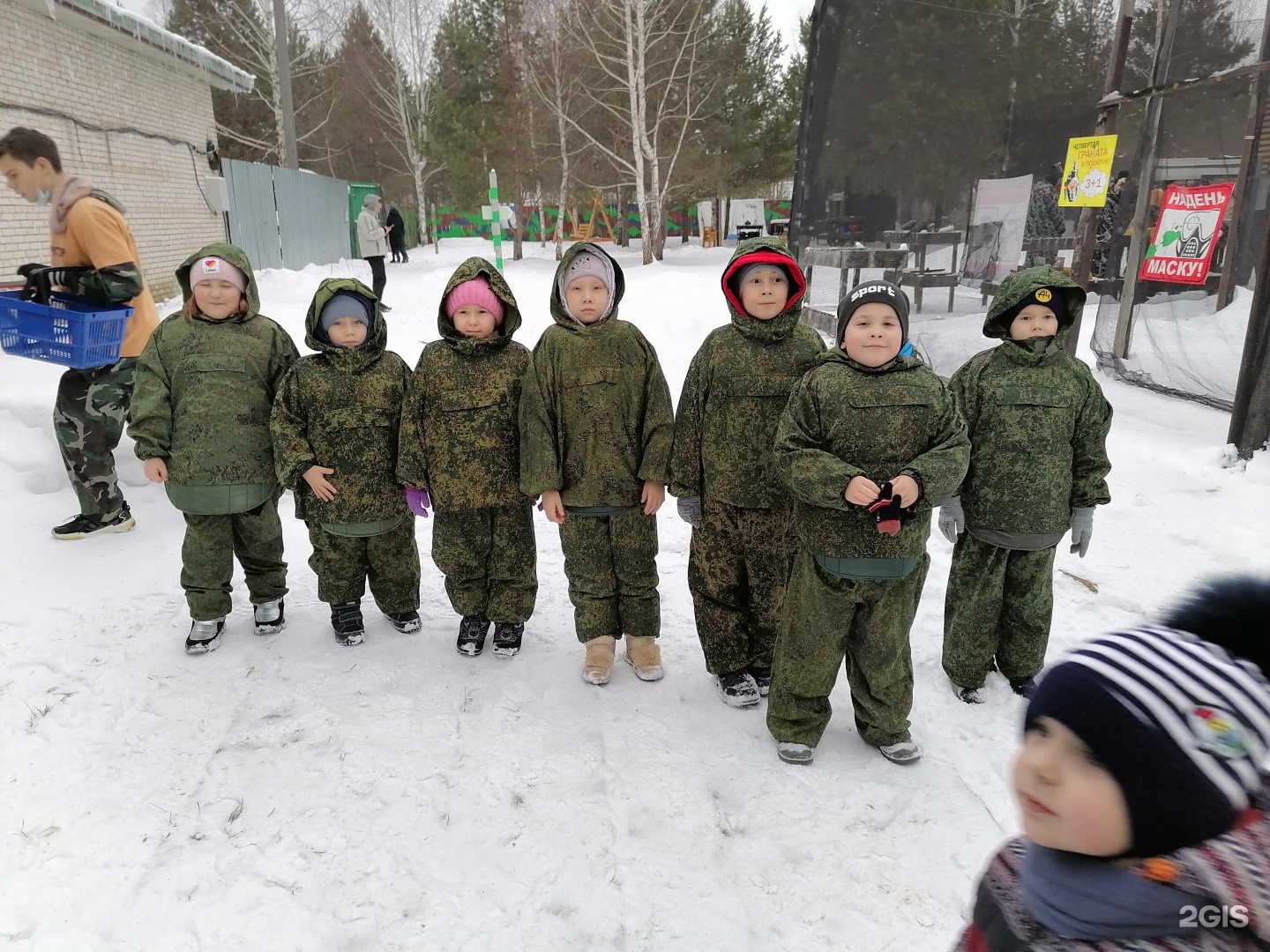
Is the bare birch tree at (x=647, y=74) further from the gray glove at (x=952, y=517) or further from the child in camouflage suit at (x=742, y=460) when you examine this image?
the gray glove at (x=952, y=517)

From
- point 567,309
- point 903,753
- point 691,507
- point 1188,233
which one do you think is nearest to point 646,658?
point 691,507

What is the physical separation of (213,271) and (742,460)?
2.42 meters

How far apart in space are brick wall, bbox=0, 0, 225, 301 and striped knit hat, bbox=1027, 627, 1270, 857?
35.2ft

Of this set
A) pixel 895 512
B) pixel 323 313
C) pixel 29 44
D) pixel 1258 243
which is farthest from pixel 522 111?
pixel 895 512

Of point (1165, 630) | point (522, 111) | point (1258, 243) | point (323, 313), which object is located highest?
point (522, 111)

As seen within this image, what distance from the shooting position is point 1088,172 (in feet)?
21.6

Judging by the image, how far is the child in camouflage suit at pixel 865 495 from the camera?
246cm

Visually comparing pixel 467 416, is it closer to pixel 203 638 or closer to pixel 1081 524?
pixel 203 638

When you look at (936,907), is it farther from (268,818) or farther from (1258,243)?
(1258,243)

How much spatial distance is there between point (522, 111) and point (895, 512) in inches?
963

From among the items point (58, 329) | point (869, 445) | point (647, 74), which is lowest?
point (869, 445)

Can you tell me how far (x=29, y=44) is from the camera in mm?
9219

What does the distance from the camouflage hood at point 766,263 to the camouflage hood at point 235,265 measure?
2047mm

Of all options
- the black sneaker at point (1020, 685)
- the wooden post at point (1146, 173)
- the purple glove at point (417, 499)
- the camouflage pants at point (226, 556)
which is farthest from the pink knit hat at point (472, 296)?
the wooden post at point (1146, 173)
